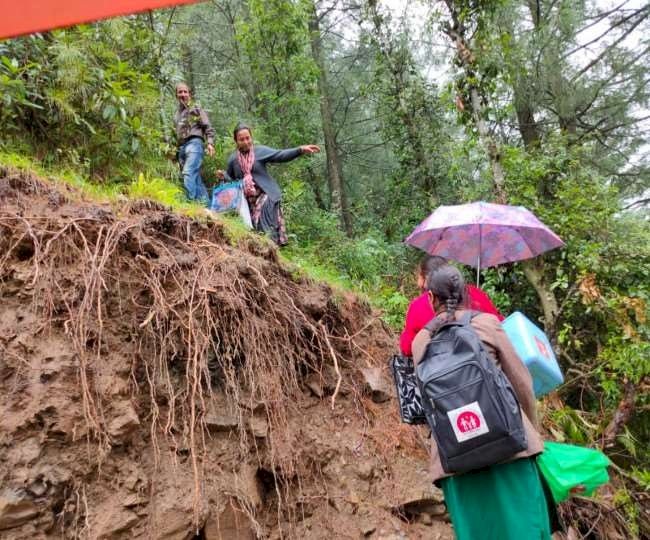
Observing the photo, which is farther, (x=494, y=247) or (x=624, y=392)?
(x=624, y=392)

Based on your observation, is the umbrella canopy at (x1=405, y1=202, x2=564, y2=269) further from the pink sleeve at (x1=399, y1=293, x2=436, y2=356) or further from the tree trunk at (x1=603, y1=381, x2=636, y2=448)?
the tree trunk at (x1=603, y1=381, x2=636, y2=448)

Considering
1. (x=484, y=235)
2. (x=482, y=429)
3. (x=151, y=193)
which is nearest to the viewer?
(x=482, y=429)

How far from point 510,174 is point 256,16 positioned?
18.7ft

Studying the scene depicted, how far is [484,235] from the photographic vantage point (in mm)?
3900

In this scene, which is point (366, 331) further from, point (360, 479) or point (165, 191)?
point (165, 191)

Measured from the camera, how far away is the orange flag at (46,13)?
1.00 m

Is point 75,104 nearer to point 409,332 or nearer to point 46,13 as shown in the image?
point 409,332

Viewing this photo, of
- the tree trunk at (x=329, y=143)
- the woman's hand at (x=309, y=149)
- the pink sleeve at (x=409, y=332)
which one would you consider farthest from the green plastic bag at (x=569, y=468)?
the tree trunk at (x=329, y=143)

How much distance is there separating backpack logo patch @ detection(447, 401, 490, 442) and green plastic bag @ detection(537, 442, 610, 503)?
0.93 meters

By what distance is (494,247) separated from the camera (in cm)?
395

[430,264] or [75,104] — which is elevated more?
[75,104]

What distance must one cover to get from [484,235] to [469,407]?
2.11m

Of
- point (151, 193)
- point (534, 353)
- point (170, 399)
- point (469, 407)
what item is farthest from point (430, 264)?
point (151, 193)

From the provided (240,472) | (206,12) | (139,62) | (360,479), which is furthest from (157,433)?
(206,12)
